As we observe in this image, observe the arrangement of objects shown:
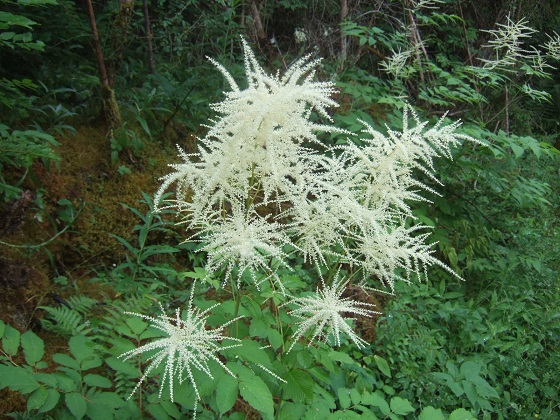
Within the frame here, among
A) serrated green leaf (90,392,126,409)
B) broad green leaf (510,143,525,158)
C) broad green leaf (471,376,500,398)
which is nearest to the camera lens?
serrated green leaf (90,392,126,409)

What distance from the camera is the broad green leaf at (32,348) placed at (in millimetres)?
1841

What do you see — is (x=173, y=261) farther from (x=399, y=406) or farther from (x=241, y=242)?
(x=241, y=242)

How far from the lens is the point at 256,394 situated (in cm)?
164

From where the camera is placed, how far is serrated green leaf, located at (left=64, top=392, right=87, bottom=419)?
1.69 meters

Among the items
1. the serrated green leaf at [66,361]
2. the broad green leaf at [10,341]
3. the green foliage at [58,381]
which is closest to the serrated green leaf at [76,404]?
the green foliage at [58,381]

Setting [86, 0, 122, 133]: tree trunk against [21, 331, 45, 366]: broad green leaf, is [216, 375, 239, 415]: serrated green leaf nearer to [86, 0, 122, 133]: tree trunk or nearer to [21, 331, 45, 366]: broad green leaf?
[21, 331, 45, 366]: broad green leaf

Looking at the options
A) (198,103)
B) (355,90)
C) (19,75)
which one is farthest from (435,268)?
(19,75)

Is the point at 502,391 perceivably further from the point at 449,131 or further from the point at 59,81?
the point at 59,81

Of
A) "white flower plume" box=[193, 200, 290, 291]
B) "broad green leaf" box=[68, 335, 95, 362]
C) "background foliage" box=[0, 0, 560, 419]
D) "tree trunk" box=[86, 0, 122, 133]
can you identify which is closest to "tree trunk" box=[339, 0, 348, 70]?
"background foliage" box=[0, 0, 560, 419]

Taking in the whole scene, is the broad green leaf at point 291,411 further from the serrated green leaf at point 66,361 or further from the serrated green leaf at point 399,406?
the serrated green leaf at point 66,361

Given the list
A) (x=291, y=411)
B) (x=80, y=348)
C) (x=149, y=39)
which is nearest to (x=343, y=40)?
(x=149, y=39)

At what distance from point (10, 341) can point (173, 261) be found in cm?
191

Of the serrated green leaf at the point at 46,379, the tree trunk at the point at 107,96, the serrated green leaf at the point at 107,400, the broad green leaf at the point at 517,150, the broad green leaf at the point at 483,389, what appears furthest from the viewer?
the tree trunk at the point at 107,96

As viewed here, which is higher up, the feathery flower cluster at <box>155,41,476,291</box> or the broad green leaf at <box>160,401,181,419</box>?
the feathery flower cluster at <box>155,41,476,291</box>
